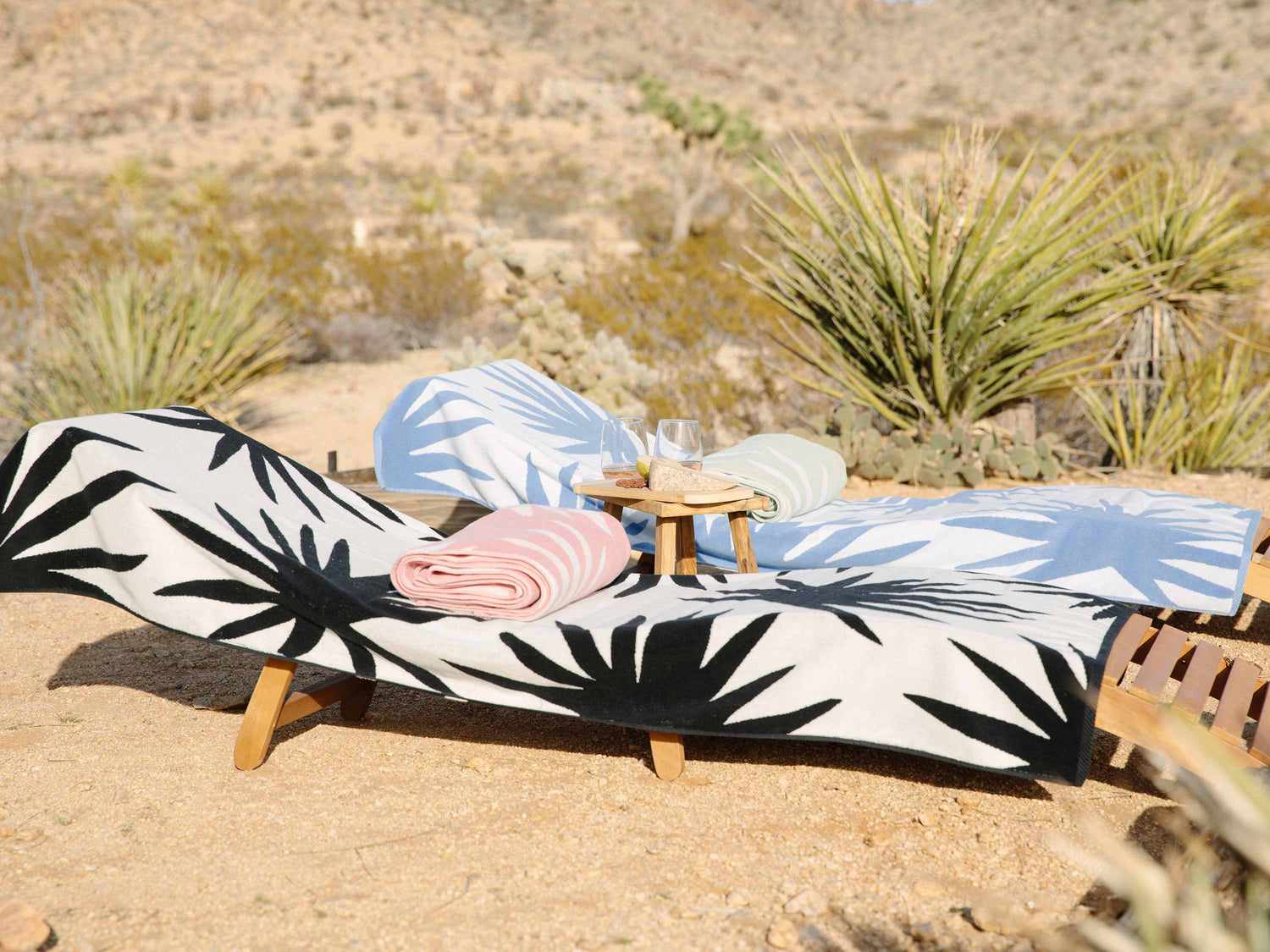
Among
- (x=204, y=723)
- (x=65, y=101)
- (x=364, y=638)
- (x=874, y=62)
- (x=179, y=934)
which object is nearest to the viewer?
(x=179, y=934)

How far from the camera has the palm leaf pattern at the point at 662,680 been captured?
2.05 meters

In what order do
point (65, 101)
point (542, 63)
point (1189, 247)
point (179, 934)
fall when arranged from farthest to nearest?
point (542, 63)
point (65, 101)
point (1189, 247)
point (179, 934)

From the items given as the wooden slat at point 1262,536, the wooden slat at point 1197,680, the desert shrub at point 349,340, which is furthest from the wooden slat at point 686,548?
the desert shrub at point 349,340

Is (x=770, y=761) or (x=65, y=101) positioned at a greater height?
(x=65, y=101)

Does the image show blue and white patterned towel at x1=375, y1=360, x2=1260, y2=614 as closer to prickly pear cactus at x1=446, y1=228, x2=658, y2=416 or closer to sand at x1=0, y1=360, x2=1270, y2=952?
sand at x1=0, y1=360, x2=1270, y2=952

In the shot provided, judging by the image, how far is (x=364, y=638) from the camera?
2176mm

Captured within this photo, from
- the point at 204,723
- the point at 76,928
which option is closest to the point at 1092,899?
the point at 76,928

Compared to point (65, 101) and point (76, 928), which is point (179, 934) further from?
point (65, 101)

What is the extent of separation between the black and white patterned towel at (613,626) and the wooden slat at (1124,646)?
0.02 m

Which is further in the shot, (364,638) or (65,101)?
(65,101)

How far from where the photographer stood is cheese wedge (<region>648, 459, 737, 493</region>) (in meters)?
2.78

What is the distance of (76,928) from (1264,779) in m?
1.92

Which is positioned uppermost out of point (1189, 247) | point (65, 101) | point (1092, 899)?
point (65, 101)

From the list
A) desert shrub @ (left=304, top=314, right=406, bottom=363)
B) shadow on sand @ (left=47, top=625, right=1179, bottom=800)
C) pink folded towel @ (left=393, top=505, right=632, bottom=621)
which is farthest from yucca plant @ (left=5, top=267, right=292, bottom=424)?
pink folded towel @ (left=393, top=505, right=632, bottom=621)
